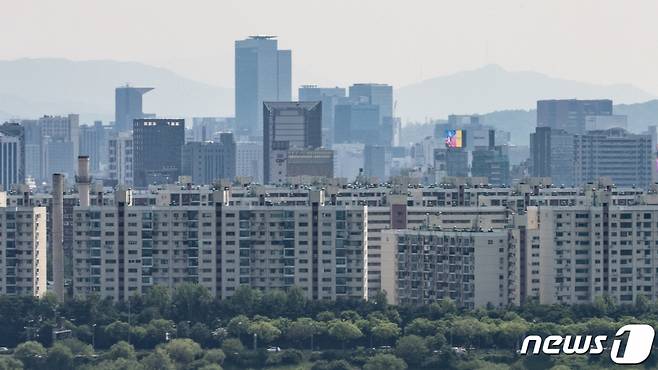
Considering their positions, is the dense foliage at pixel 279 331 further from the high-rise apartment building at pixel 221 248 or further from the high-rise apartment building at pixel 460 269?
the high-rise apartment building at pixel 221 248

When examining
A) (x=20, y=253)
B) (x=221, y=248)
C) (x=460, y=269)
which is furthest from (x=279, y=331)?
(x=20, y=253)

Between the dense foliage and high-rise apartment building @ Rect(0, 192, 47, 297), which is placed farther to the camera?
high-rise apartment building @ Rect(0, 192, 47, 297)

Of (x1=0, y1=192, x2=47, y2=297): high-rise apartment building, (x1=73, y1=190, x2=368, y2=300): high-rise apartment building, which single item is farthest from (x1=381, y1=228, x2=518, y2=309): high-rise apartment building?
(x1=0, y1=192, x2=47, y2=297): high-rise apartment building

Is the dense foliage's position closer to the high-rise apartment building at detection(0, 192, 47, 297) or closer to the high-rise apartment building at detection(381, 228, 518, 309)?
the high-rise apartment building at detection(381, 228, 518, 309)

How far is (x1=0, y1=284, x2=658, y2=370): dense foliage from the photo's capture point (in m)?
97.3

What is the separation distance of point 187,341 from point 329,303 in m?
8.61

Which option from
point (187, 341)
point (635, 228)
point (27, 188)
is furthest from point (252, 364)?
point (27, 188)

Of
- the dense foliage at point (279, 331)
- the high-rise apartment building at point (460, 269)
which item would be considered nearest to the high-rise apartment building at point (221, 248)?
the high-rise apartment building at point (460, 269)

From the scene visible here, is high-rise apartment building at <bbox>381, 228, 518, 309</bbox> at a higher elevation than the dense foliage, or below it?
higher

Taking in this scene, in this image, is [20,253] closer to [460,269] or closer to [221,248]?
[221,248]

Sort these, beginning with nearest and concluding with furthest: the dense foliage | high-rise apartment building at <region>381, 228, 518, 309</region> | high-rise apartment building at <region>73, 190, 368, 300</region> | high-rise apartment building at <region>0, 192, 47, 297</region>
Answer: the dense foliage < high-rise apartment building at <region>381, 228, 518, 309</region> < high-rise apartment building at <region>73, 190, 368, 300</region> < high-rise apartment building at <region>0, 192, 47, 297</region>

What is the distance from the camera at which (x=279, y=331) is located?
100250mm

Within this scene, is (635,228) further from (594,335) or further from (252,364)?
(252,364)

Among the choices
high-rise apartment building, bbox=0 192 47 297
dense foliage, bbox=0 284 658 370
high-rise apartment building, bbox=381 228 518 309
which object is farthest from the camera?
high-rise apartment building, bbox=0 192 47 297
